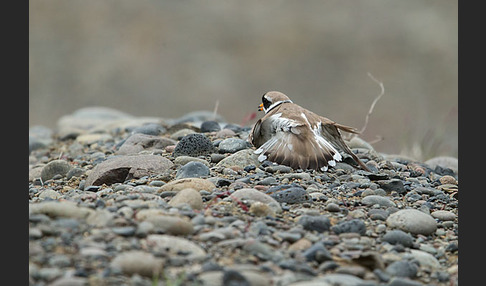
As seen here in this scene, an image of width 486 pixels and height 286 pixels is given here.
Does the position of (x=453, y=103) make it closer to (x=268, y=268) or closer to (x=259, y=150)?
(x=259, y=150)

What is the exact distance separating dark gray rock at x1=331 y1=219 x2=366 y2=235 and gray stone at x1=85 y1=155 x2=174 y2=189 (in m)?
1.66

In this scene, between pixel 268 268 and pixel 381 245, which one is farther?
pixel 381 245

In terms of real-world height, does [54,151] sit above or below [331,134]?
above

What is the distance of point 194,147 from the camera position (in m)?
5.25

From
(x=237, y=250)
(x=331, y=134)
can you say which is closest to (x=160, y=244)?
(x=237, y=250)

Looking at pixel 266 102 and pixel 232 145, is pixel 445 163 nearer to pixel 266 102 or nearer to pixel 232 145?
pixel 266 102

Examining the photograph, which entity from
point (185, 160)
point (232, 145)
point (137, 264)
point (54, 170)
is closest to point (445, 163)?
point (232, 145)

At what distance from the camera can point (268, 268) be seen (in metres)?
2.99

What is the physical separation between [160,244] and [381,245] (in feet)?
4.41

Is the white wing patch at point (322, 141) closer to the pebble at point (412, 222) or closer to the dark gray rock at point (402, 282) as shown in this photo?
the pebble at point (412, 222)

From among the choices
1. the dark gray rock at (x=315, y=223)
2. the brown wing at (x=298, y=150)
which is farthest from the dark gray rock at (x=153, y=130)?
the dark gray rock at (x=315, y=223)

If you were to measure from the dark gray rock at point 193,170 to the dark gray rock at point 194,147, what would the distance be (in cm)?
52

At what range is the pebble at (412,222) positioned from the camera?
3.89 m

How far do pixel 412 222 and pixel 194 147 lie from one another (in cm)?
205
